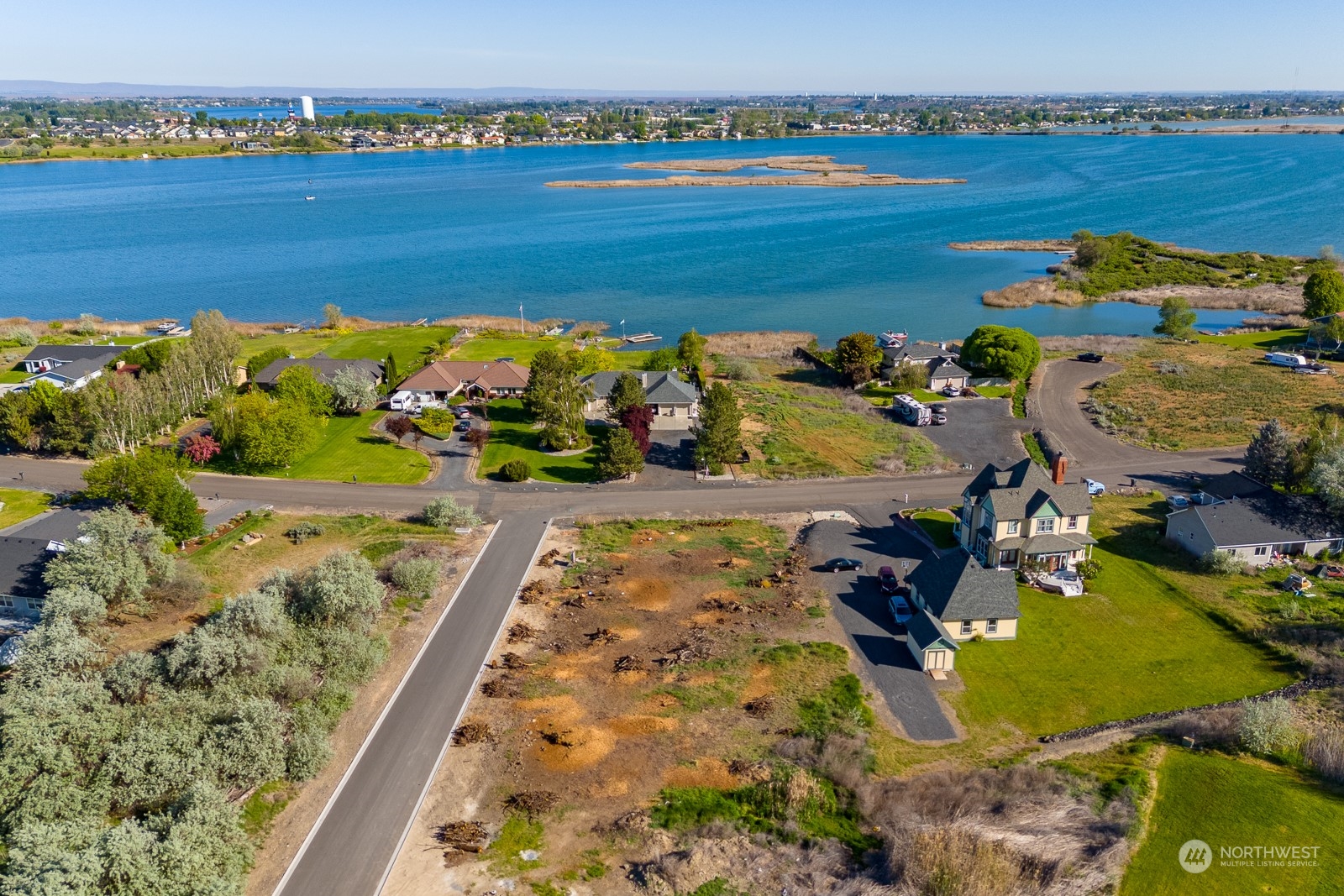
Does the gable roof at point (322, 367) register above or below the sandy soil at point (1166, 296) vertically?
below

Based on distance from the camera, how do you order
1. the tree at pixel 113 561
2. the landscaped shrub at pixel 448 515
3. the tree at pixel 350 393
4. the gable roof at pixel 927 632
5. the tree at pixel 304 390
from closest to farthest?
the gable roof at pixel 927 632 → the tree at pixel 113 561 → the landscaped shrub at pixel 448 515 → the tree at pixel 304 390 → the tree at pixel 350 393

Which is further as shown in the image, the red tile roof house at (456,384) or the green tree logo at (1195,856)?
the red tile roof house at (456,384)

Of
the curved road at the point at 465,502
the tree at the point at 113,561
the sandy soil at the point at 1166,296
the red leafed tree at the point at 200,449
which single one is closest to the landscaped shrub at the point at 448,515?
the curved road at the point at 465,502

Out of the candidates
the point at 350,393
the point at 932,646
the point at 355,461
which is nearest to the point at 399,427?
the point at 355,461

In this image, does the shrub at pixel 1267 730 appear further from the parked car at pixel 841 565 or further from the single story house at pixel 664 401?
the single story house at pixel 664 401

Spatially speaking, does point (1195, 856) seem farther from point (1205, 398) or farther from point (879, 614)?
point (1205, 398)

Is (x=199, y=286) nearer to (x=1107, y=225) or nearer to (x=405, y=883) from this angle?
(x=405, y=883)

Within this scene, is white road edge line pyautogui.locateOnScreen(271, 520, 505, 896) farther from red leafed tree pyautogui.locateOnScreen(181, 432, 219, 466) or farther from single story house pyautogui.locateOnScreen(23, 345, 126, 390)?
single story house pyautogui.locateOnScreen(23, 345, 126, 390)

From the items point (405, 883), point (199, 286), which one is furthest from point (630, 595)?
point (199, 286)
